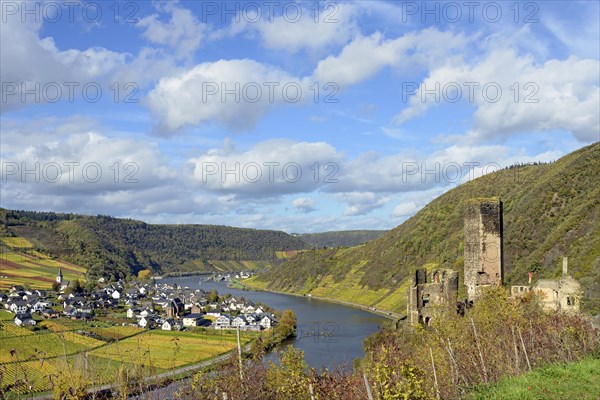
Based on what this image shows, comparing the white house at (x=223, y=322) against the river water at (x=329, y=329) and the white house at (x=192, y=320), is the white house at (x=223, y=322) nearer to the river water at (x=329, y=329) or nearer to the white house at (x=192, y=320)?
the white house at (x=192, y=320)

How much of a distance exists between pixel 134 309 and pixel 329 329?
56935 mm

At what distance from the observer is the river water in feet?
219

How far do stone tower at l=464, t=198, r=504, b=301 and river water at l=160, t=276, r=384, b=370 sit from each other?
13.7 meters

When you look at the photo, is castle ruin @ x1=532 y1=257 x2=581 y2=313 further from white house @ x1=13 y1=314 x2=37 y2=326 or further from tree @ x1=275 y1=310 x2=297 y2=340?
white house @ x1=13 y1=314 x2=37 y2=326

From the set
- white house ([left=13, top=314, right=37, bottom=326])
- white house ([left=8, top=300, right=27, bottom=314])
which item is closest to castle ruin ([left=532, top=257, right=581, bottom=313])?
white house ([left=13, top=314, right=37, bottom=326])

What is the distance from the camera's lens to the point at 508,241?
10000 cm

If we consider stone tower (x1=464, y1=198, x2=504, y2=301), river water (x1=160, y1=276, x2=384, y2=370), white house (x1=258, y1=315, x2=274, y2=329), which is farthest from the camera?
white house (x1=258, y1=315, x2=274, y2=329)

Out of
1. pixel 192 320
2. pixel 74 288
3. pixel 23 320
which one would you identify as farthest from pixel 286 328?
pixel 74 288

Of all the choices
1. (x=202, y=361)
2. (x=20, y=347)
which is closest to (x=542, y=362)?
(x=202, y=361)

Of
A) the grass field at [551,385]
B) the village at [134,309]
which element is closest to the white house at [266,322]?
the village at [134,309]

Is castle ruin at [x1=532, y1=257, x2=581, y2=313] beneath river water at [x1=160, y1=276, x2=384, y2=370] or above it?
above

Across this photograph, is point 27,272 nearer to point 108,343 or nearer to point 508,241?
point 108,343

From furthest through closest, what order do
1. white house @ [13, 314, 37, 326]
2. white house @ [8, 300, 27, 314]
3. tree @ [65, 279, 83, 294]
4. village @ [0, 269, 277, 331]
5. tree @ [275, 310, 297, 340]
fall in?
tree @ [65, 279, 83, 294] < village @ [0, 269, 277, 331] < white house @ [8, 300, 27, 314] < white house @ [13, 314, 37, 326] < tree @ [275, 310, 297, 340]

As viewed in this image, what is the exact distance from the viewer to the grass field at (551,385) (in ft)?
48.7
